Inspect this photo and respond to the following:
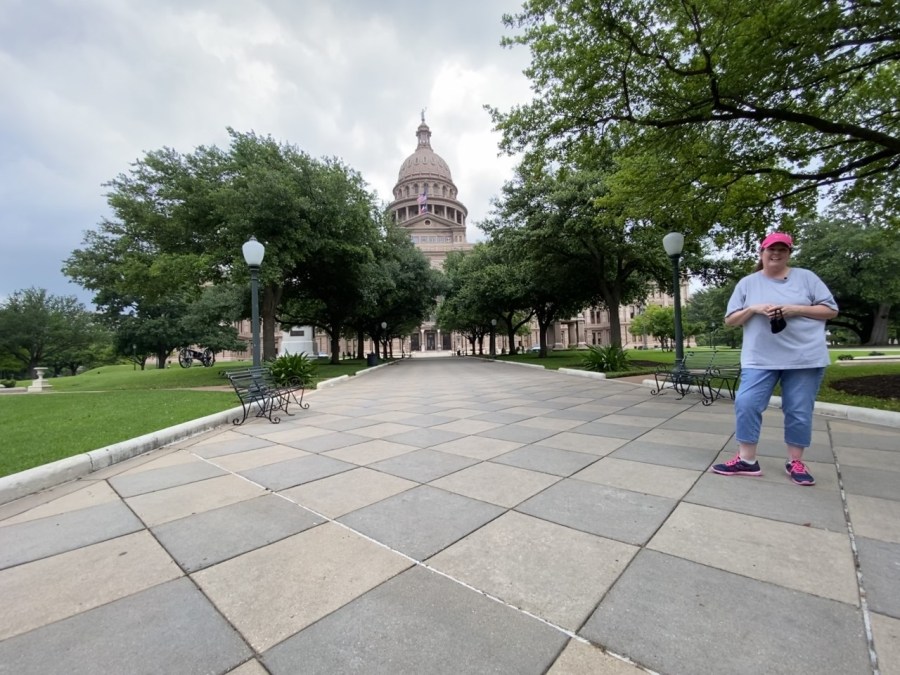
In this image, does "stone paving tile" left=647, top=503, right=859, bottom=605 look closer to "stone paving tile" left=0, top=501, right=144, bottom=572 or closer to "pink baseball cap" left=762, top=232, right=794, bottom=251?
"pink baseball cap" left=762, top=232, right=794, bottom=251

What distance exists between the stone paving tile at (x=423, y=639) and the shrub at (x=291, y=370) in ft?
37.7

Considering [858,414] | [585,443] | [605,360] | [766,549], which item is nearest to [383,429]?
[585,443]

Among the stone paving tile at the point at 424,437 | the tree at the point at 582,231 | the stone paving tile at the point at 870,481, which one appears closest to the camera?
the stone paving tile at the point at 870,481

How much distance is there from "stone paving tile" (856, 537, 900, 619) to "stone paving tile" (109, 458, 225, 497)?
16.8 ft

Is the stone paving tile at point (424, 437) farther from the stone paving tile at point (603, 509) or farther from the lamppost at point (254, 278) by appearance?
the lamppost at point (254, 278)

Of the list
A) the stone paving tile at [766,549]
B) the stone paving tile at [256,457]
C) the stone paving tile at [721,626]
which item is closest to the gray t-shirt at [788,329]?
the stone paving tile at [766,549]

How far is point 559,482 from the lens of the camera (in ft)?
12.5

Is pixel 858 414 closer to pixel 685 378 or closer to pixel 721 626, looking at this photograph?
pixel 685 378

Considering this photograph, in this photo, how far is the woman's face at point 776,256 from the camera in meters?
3.66

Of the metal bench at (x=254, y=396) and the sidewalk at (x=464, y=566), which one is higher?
the metal bench at (x=254, y=396)

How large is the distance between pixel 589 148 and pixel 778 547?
984 cm

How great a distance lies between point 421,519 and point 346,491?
98cm

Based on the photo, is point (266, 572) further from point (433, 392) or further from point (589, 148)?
point (589, 148)

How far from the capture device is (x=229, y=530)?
3.04 m
